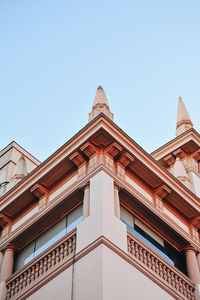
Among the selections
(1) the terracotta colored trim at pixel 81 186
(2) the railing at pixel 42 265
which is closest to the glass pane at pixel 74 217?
(1) the terracotta colored trim at pixel 81 186

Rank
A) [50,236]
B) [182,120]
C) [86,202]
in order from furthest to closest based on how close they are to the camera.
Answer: [182,120], [50,236], [86,202]

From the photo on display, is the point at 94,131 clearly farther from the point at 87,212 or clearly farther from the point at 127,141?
the point at 87,212

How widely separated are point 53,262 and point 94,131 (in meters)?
4.32

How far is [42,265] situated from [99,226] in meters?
2.26

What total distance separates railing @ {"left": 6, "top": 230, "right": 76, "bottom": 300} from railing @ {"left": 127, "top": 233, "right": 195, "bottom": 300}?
1.61m

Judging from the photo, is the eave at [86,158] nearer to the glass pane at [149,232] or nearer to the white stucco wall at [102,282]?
the glass pane at [149,232]

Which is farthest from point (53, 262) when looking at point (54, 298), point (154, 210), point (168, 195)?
point (168, 195)

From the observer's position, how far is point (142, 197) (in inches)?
700

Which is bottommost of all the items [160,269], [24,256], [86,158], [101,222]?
[160,269]

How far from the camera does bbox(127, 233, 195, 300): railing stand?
15094 mm

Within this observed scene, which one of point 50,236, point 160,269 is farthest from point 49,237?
point 160,269

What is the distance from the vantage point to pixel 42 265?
51.2ft

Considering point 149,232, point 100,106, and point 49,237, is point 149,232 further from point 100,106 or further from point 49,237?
point 100,106

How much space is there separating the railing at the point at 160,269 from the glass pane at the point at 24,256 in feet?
11.7
